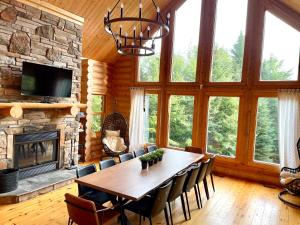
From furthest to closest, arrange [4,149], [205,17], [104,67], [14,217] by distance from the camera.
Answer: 1. [104,67]
2. [205,17]
3. [4,149]
4. [14,217]

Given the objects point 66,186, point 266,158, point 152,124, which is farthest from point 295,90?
point 66,186

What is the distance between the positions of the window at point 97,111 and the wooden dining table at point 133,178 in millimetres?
3402

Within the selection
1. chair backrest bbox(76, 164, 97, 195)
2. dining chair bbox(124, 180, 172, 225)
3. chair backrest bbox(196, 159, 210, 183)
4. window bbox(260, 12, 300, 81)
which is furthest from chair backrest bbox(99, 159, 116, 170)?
window bbox(260, 12, 300, 81)

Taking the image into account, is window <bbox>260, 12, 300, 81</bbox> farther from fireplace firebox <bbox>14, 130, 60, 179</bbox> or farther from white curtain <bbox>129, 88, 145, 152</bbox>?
fireplace firebox <bbox>14, 130, 60, 179</bbox>

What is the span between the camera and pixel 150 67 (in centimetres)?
671

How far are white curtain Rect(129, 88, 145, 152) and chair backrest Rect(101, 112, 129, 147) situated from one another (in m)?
0.32

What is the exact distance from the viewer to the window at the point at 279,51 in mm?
4938

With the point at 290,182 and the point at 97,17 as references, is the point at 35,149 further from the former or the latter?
the point at 290,182

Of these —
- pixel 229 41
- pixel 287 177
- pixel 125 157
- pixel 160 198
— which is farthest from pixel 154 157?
pixel 229 41

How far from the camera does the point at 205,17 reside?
582cm

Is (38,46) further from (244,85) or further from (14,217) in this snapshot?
(244,85)

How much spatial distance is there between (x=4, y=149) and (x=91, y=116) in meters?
2.79

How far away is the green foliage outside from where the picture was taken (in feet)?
16.9

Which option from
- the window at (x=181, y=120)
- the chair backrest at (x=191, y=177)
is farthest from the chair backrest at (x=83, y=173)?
the window at (x=181, y=120)
